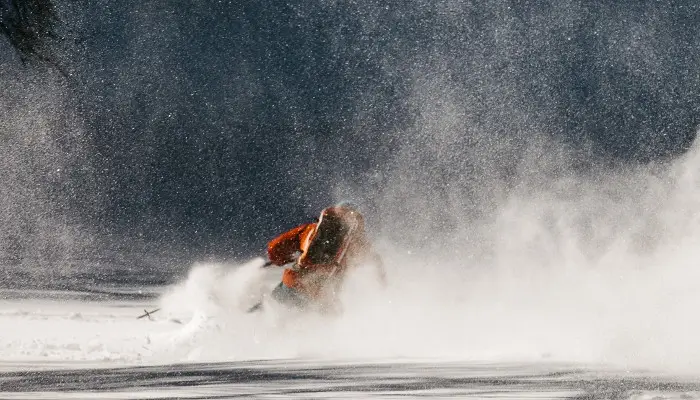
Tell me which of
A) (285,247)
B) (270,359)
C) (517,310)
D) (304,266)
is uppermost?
(285,247)

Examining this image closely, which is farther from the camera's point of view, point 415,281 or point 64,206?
point 64,206

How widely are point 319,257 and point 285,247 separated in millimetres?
357

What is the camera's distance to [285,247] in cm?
1266

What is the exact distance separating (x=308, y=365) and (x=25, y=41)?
893 cm

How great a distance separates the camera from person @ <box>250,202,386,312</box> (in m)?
12.3

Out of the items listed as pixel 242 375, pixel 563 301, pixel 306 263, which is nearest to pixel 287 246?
pixel 306 263

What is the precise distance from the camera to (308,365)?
11.0m

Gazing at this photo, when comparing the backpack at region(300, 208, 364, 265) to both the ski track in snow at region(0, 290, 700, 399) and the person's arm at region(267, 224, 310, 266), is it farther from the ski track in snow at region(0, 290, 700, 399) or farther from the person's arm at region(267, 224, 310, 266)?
the ski track in snow at region(0, 290, 700, 399)

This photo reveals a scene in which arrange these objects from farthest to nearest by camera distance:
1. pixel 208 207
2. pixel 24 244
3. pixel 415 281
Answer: pixel 208 207
pixel 24 244
pixel 415 281

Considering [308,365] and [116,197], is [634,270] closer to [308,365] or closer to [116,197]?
Result: [308,365]

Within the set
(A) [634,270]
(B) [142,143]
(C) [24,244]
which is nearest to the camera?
(A) [634,270]

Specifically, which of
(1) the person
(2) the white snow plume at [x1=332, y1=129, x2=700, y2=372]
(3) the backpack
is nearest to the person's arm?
(1) the person

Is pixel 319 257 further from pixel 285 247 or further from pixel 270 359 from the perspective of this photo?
pixel 270 359

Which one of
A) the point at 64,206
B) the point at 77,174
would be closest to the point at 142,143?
the point at 77,174
